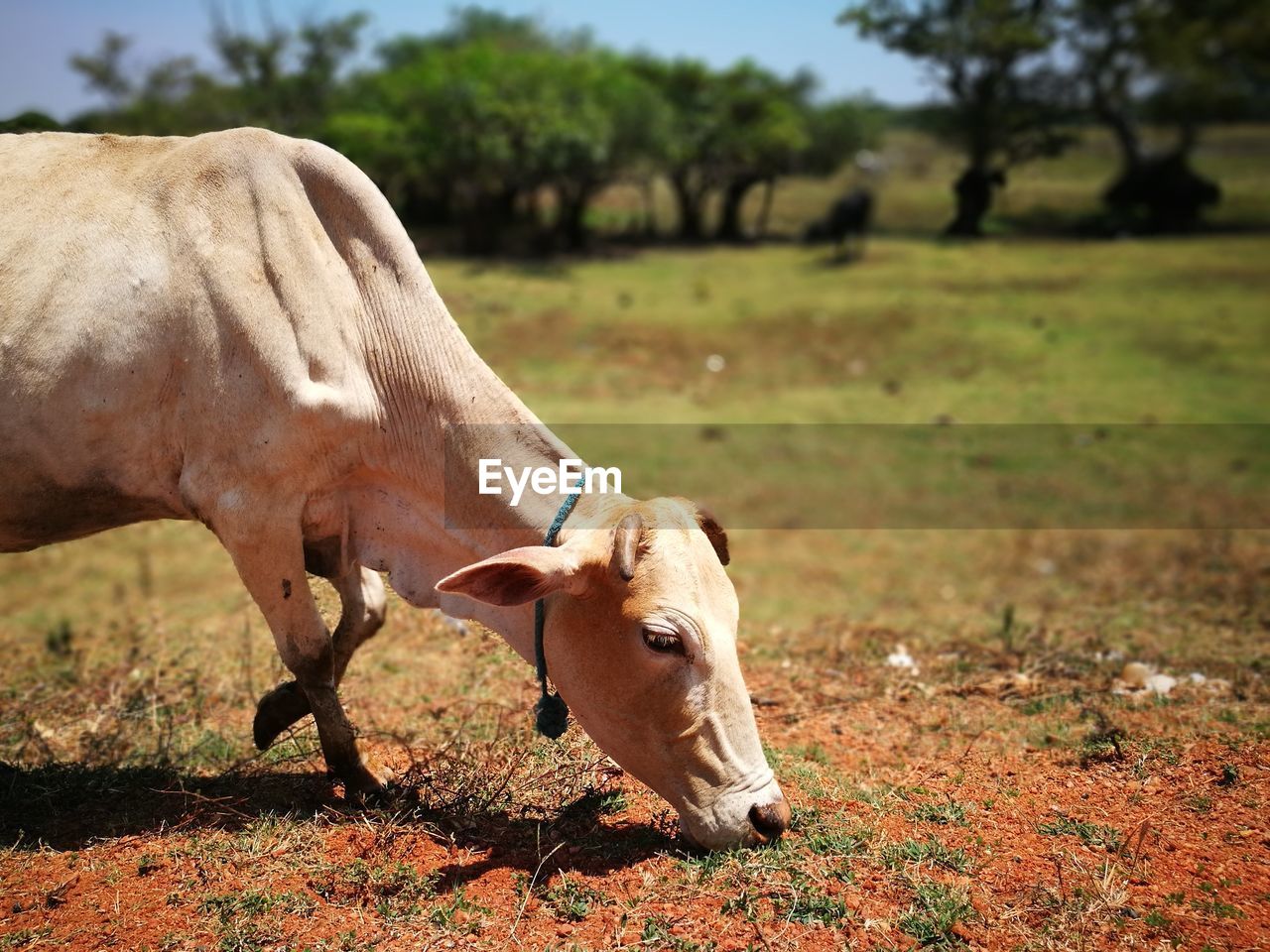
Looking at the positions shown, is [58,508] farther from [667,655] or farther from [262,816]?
[667,655]

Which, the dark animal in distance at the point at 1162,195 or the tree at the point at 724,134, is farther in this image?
the tree at the point at 724,134

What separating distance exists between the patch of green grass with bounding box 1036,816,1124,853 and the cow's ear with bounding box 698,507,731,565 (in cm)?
147

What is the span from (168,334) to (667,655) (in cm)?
218

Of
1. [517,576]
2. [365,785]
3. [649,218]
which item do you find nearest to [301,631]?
[365,785]

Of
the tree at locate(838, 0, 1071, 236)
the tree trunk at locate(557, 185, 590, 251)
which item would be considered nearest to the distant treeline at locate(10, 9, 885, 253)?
the tree trunk at locate(557, 185, 590, 251)

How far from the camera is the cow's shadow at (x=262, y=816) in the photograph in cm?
382

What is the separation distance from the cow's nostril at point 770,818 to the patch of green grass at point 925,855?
1.23 feet

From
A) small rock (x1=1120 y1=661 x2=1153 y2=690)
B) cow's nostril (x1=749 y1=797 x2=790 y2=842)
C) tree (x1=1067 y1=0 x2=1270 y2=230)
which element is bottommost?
small rock (x1=1120 y1=661 x2=1153 y2=690)

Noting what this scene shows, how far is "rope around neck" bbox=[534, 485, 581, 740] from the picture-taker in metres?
3.81

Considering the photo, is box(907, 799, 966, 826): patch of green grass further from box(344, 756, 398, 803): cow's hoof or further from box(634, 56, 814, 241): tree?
→ box(634, 56, 814, 241): tree

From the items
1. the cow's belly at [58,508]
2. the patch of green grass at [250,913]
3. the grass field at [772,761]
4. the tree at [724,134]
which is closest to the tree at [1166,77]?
the grass field at [772,761]

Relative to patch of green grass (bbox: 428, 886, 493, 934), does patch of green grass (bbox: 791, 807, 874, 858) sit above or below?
above

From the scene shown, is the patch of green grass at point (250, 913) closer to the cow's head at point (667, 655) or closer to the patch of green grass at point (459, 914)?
the patch of green grass at point (459, 914)

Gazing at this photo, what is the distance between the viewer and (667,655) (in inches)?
142
